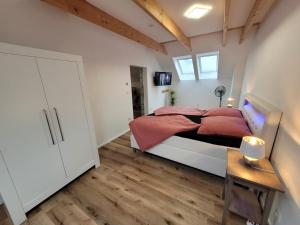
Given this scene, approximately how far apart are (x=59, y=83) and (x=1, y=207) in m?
1.81

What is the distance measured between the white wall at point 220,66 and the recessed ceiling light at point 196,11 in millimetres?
1409

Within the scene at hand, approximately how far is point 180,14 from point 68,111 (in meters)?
2.59

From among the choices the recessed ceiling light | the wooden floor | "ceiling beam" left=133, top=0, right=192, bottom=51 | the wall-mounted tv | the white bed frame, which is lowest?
the wooden floor

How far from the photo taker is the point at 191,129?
2.31 m

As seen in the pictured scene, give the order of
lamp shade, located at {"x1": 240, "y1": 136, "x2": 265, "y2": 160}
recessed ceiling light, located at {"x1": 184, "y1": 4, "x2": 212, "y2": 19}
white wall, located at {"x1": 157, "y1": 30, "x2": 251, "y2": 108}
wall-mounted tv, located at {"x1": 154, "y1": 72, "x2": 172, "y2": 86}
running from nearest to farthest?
lamp shade, located at {"x1": 240, "y1": 136, "x2": 265, "y2": 160}, recessed ceiling light, located at {"x1": 184, "y1": 4, "x2": 212, "y2": 19}, white wall, located at {"x1": 157, "y1": 30, "x2": 251, "y2": 108}, wall-mounted tv, located at {"x1": 154, "y1": 72, "x2": 172, "y2": 86}

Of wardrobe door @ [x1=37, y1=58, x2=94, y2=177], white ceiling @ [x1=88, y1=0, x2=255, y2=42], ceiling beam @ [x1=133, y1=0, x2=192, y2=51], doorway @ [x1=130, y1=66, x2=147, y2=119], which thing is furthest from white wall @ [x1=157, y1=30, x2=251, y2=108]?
wardrobe door @ [x1=37, y1=58, x2=94, y2=177]

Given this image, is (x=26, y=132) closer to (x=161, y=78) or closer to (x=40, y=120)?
(x=40, y=120)

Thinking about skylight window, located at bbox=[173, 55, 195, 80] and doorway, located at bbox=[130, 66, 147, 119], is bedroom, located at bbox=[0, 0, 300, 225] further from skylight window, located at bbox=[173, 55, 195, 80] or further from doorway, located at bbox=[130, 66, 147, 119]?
skylight window, located at bbox=[173, 55, 195, 80]

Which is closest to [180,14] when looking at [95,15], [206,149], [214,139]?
[95,15]

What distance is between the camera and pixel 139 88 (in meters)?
5.36

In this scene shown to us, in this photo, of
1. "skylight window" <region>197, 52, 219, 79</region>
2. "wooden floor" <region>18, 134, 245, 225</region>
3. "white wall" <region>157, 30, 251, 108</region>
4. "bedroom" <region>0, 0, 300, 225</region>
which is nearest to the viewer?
"bedroom" <region>0, 0, 300, 225</region>

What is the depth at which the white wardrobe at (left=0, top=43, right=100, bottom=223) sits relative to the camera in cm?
139

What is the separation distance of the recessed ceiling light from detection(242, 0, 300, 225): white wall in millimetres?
1003

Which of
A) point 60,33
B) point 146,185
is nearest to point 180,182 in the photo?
point 146,185
